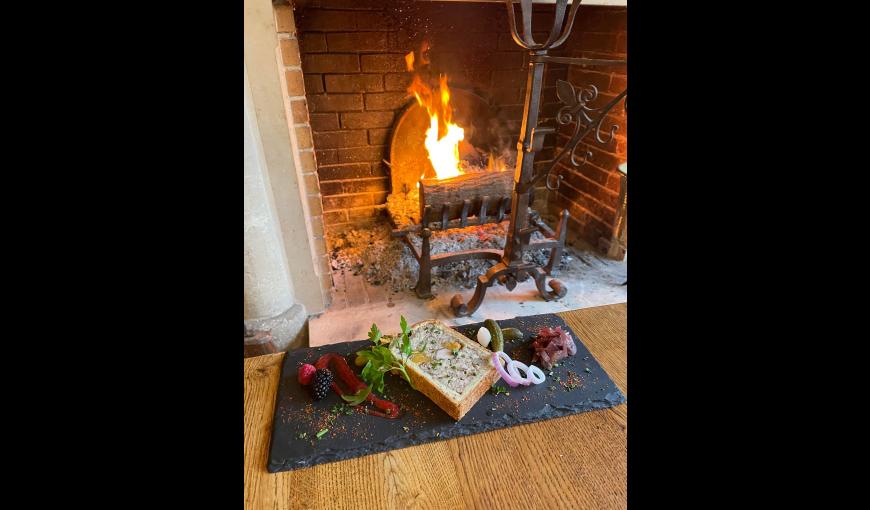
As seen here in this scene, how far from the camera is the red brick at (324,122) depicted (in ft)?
7.75

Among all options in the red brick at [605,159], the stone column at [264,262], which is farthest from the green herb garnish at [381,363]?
the red brick at [605,159]

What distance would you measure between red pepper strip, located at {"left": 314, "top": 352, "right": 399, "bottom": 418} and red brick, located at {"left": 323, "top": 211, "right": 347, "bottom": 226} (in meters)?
1.54

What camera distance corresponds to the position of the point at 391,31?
2.26 metres

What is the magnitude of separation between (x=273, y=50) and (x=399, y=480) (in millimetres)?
1323

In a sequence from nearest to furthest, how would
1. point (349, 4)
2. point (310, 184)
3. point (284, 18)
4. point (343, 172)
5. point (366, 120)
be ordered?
point (284, 18), point (310, 184), point (349, 4), point (366, 120), point (343, 172)

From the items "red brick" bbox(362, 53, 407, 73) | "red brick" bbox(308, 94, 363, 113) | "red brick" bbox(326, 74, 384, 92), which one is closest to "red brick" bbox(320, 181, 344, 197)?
"red brick" bbox(308, 94, 363, 113)

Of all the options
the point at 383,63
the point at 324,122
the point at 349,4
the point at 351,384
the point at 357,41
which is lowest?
the point at 351,384

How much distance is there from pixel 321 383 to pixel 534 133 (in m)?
1.06

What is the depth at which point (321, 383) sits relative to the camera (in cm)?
108

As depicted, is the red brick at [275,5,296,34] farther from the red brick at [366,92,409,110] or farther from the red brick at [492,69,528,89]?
the red brick at [492,69,528,89]

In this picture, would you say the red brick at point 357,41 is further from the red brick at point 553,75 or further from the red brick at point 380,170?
the red brick at point 553,75

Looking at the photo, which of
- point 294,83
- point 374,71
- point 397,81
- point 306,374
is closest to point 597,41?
point 397,81

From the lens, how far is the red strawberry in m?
1.11

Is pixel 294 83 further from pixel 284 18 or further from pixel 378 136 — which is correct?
pixel 378 136
